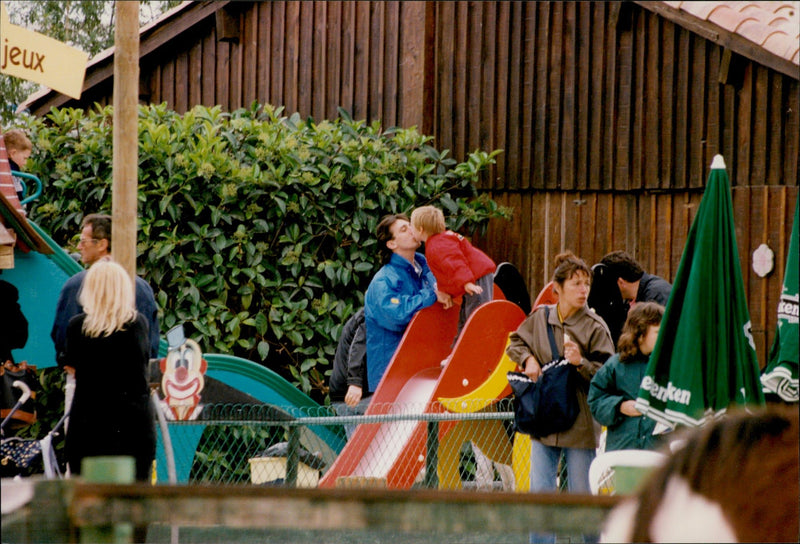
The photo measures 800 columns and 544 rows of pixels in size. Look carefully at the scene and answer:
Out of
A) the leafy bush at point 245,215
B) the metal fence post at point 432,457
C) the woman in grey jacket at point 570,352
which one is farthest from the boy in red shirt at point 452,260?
the woman in grey jacket at point 570,352

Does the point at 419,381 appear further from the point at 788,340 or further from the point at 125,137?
the point at 788,340

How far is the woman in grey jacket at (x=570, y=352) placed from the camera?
20.6ft

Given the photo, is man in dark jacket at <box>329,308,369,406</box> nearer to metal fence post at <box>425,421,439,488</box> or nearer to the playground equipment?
the playground equipment

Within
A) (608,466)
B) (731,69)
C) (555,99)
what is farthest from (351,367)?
(731,69)

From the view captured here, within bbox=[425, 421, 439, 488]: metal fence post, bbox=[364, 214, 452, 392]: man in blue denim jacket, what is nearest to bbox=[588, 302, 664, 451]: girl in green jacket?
bbox=[425, 421, 439, 488]: metal fence post

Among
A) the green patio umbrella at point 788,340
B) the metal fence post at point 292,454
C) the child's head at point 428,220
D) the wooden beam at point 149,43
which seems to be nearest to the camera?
the green patio umbrella at point 788,340

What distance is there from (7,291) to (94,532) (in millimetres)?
5303

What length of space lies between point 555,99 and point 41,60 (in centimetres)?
587

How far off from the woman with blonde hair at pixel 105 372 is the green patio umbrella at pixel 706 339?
248 centimetres

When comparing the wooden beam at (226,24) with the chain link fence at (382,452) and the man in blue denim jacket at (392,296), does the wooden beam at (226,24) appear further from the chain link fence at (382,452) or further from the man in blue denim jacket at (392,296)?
the chain link fence at (382,452)

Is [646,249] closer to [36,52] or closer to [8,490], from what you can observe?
[36,52]

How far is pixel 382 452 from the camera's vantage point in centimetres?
798

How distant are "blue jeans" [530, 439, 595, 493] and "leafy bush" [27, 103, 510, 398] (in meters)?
3.34

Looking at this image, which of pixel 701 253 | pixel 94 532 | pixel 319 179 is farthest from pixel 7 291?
pixel 94 532
